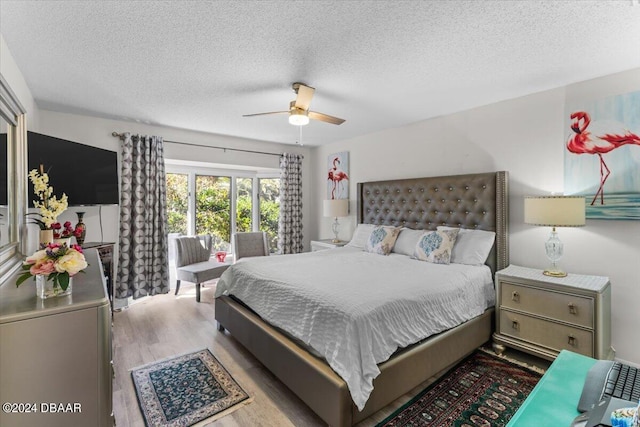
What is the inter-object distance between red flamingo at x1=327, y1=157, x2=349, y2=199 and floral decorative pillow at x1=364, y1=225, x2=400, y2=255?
144 centimetres

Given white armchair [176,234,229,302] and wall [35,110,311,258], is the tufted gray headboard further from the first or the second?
white armchair [176,234,229,302]

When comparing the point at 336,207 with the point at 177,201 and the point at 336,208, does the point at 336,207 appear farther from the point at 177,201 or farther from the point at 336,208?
the point at 177,201

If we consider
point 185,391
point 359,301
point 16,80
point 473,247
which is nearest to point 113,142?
point 16,80

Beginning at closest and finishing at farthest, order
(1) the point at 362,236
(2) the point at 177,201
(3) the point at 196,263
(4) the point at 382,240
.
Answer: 1. (4) the point at 382,240
2. (1) the point at 362,236
3. (3) the point at 196,263
4. (2) the point at 177,201

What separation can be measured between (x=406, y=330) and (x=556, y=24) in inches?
81.7

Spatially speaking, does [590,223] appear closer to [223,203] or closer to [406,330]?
[406,330]

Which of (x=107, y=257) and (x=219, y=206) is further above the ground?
(x=219, y=206)

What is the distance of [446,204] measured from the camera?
3.44m

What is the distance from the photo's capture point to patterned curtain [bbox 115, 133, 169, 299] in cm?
373

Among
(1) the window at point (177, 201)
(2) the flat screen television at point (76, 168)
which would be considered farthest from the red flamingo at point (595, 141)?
(1) the window at point (177, 201)

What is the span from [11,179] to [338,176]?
12.8ft

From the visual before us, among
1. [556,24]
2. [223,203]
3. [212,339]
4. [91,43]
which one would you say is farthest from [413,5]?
[223,203]

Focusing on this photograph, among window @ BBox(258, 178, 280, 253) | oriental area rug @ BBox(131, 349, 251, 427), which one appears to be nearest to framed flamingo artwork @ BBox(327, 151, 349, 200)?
window @ BBox(258, 178, 280, 253)

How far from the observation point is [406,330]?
6.32 feet
